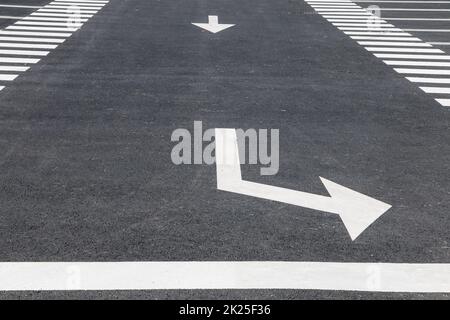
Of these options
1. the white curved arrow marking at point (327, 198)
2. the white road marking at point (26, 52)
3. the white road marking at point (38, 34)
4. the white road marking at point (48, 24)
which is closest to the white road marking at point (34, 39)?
the white road marking at point (38, 34)

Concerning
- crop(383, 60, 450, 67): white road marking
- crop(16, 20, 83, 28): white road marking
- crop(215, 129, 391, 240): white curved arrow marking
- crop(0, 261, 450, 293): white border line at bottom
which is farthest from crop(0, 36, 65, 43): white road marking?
crop(0, 261, 450, 293): white border line at bottom

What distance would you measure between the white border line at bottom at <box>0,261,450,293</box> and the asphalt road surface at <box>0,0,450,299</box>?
114 millimetres

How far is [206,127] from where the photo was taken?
10375 millimetres

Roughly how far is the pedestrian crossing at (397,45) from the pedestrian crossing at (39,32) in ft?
23.0

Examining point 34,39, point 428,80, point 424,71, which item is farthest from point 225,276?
point 34,39

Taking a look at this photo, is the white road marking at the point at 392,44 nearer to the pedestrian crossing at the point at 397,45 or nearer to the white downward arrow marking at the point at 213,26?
the pedestrian crossing at the point at 397,45

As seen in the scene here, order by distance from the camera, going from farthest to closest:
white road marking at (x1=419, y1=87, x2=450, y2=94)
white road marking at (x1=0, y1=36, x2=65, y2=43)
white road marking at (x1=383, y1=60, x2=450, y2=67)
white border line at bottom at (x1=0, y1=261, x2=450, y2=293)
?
white road marking at (x1=0, y1=36, x2=65, y2=43)
white road marking at (x1=383, y1=60, x2=450, y2=67)
white road marking at (x1=419, y1=87, x2=450, y2=94)
white border line at bottom at (x1=0, y1=261, x2=450, y2=293)

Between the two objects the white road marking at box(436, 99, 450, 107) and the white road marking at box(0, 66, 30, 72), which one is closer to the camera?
the white road marking at box(436, 99, 450, 107)

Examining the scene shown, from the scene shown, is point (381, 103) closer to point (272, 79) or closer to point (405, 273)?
point (272, 79)

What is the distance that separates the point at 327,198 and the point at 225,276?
88.9 inches

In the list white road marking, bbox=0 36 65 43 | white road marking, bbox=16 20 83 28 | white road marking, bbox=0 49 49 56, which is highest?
white road marking, bbox=0 49 49 56

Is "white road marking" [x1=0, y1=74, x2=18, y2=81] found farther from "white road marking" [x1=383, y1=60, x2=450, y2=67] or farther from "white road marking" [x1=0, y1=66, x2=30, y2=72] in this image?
"white road marking" [x1=383, y1=60, x2=450, y2=67]

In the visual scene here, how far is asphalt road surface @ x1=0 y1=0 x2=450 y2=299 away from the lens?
21.6 ft

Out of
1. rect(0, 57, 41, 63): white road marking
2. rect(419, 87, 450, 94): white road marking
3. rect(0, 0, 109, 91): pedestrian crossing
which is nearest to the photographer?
rect(419, 87, 450, 94): white road marking
